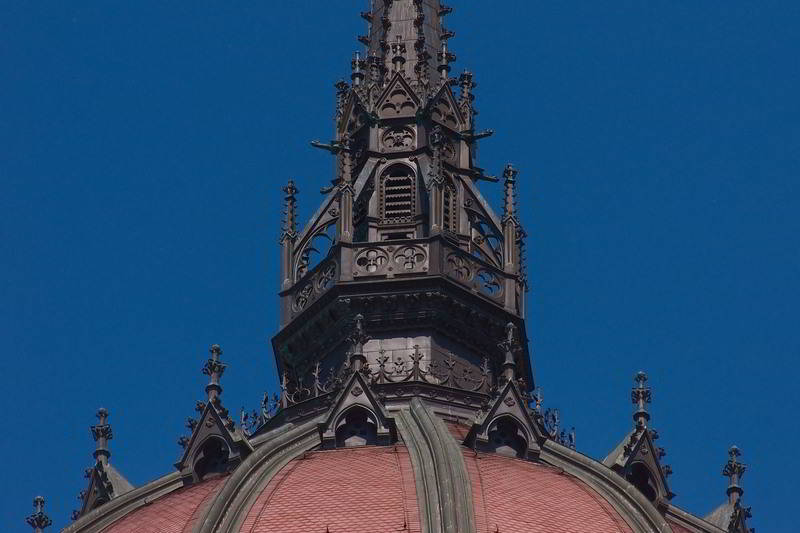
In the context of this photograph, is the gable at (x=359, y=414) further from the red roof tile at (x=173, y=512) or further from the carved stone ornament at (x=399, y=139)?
the carved stone ornament at (x=399, y=139)

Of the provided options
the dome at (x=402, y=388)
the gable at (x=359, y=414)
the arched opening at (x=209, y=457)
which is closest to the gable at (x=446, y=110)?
the dome at (x=402, y=388)

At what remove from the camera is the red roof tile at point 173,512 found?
135250 mm

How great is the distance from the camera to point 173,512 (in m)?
137

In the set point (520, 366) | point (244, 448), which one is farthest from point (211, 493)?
point (520, 366)

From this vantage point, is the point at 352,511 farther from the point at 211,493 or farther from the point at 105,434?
the point at 105,434

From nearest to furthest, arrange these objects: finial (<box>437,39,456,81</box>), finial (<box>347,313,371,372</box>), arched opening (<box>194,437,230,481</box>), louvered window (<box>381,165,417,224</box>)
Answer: arched opening (<box>194,437,230,481</box>) < finial (<box>347,313,371,372</box>) < louvered window (<box>381,165,417,224</box>) < finial (<box>437,39,456,81</box>)

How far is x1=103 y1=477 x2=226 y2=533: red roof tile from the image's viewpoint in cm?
13525

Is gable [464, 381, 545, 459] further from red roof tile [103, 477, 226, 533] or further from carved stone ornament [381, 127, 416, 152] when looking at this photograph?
carved stone ornament [381, 127, 416, 152]

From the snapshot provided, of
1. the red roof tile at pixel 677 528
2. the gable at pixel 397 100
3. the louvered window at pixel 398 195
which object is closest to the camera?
the red roof tile at pixel 677 528

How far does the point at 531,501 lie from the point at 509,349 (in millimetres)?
9862

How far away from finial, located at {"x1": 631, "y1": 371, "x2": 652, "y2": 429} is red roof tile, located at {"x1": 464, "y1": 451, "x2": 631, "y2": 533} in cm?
553

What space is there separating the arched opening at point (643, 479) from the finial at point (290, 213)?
16.3m

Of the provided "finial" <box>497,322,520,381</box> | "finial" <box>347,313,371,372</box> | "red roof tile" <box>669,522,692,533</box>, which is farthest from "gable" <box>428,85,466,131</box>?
"red roof tile" <box>669,522,692,533</box>

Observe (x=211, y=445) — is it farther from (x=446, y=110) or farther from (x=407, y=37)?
(x=407, y=37)
